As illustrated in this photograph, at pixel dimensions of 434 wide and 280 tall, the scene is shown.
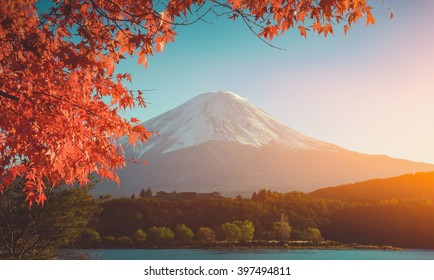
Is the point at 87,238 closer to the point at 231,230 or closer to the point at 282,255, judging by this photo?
the point at 282,255

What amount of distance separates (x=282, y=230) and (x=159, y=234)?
5502 mm

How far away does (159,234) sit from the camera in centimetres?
1898

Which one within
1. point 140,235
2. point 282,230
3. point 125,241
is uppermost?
point 282,230

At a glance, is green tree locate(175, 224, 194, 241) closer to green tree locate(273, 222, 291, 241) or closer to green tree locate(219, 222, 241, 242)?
green tree locate(219, 222, 241, 242)

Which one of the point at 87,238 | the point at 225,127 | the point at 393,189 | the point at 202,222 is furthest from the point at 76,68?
the point at 225,127

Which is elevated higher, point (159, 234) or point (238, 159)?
point (238, 159)

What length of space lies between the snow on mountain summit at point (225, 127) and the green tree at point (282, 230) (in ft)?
77.8

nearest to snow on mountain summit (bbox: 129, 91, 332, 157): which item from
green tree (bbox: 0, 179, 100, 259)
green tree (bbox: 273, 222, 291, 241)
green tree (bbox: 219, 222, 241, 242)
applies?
green tree (bbox: 273, 222, 291, 241)

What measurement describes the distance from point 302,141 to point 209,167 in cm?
1661

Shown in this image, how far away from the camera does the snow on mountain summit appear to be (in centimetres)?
5297

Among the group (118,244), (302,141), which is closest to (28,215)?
(118,244)

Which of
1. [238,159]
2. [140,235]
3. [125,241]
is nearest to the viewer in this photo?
[125,241]

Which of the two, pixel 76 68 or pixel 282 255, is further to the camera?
pixel 282 255
